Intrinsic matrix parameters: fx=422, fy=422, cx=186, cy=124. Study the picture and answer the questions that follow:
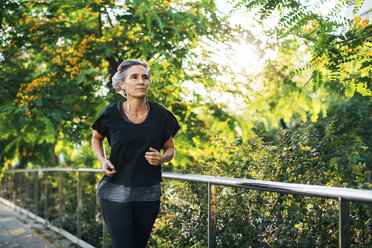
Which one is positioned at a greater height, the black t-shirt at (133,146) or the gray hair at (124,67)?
the gray hair at (124,67)

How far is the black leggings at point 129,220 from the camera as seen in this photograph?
2953 mm

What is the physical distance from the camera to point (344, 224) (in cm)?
229

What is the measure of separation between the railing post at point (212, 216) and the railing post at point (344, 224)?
1.45 m

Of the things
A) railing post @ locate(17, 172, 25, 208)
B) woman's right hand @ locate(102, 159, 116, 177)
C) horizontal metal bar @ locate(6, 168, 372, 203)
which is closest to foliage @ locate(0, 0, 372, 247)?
horizontal metal bar @ locate(6, 168, 372, 203)

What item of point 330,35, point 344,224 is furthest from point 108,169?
point 330,35

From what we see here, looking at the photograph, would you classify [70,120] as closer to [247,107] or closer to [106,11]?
[106,11]

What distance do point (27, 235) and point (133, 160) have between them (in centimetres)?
555

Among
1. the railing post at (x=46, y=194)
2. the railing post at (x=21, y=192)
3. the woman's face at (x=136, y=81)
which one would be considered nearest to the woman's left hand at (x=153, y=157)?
the woman's face at (x=136, y=81)

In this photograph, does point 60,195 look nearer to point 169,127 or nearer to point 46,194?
point 46,194

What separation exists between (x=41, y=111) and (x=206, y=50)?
2.99 metres

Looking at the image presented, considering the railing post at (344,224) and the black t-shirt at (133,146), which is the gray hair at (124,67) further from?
the railing post at (344,224)

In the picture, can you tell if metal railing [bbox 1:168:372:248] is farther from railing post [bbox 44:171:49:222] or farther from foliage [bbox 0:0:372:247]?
railing post [bbox 44:171:49:222]

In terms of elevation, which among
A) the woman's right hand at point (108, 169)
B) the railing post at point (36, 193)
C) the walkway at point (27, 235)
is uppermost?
the woman's right hand at point (108, 169)

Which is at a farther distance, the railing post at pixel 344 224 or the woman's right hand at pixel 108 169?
the woman's right hand at pixel 108 169
